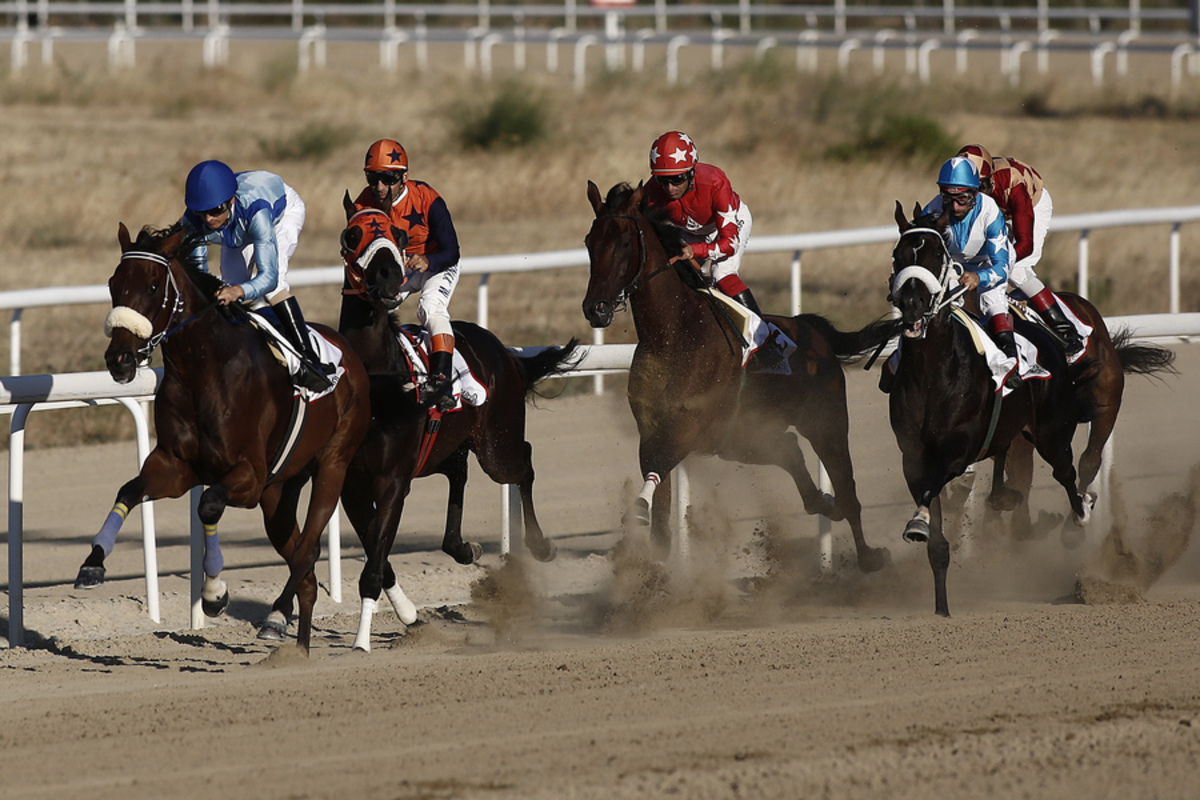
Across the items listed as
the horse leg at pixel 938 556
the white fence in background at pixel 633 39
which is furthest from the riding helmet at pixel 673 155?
the white fence in background at pixel 633 39

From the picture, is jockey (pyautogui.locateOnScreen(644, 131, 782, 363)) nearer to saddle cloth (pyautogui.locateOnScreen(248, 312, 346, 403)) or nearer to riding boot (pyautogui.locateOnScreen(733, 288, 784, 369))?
riding boot (pyautogui.locateOnScreen(733, 288, 784, 369))

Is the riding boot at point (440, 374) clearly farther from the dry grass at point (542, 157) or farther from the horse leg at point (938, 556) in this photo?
the dry grass at point (542, 157)

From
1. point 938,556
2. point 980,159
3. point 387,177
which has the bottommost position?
point 938,556

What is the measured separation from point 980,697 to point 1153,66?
2389 cm

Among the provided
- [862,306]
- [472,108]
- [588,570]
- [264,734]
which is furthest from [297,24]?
[264,734]

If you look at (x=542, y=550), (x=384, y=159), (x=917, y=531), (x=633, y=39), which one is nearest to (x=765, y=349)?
(x=917, y=531)

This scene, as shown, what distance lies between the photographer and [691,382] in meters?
7.13

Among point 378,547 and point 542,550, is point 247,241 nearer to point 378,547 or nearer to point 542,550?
point 378,547

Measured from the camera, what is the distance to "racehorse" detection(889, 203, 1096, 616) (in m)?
6.70

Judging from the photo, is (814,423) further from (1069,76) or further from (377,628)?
(1069,76)

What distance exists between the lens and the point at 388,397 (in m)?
6.49

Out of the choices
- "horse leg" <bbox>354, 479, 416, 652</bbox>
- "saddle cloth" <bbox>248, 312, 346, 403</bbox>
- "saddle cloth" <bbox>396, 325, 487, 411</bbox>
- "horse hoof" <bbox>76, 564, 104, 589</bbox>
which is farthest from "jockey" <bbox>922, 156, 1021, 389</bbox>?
"horse hoof" <bbox>76, 564, 104, 589</bbox>

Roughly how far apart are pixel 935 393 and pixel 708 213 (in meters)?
1.35

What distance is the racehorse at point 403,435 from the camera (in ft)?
21.0
